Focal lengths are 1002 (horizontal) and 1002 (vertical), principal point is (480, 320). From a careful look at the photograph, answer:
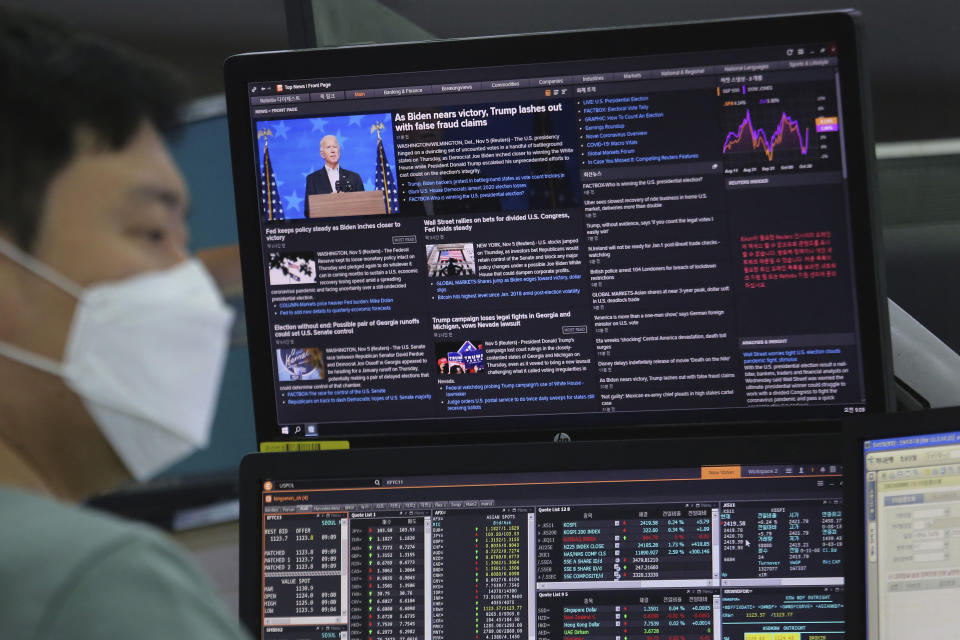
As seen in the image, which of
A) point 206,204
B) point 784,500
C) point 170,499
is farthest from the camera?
point 170,499

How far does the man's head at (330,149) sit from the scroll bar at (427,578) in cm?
39

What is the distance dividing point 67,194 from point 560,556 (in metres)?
0.60

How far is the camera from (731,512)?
985 mm

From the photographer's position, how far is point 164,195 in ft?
2.21

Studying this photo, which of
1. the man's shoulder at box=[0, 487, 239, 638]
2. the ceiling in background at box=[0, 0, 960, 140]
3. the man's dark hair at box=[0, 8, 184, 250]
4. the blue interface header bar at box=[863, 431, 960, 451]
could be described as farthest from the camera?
the ceiling in background at box=[0, 0, 960, 140]

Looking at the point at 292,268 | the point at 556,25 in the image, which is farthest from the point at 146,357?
the point at 556,25

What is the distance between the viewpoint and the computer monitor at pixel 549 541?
98 cm

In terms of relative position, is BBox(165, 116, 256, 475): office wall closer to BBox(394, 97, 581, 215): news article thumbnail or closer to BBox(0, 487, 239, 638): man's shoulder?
BBox(394, 97, 581, 215): news article thumbnail

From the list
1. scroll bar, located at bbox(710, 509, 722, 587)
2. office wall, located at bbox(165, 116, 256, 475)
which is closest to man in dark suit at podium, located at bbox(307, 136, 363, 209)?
scroll bar, located at bbox(710, 509, 722, 587)

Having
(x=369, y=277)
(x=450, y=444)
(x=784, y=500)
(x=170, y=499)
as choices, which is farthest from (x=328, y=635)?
(x=170, y=499)

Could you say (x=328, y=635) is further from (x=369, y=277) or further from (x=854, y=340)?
(x=854, y=340)

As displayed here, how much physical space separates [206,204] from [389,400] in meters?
1.25

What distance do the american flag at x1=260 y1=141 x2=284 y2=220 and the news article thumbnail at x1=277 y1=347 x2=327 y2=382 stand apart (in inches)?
5.7

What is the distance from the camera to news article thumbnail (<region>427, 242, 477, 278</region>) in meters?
1.05
